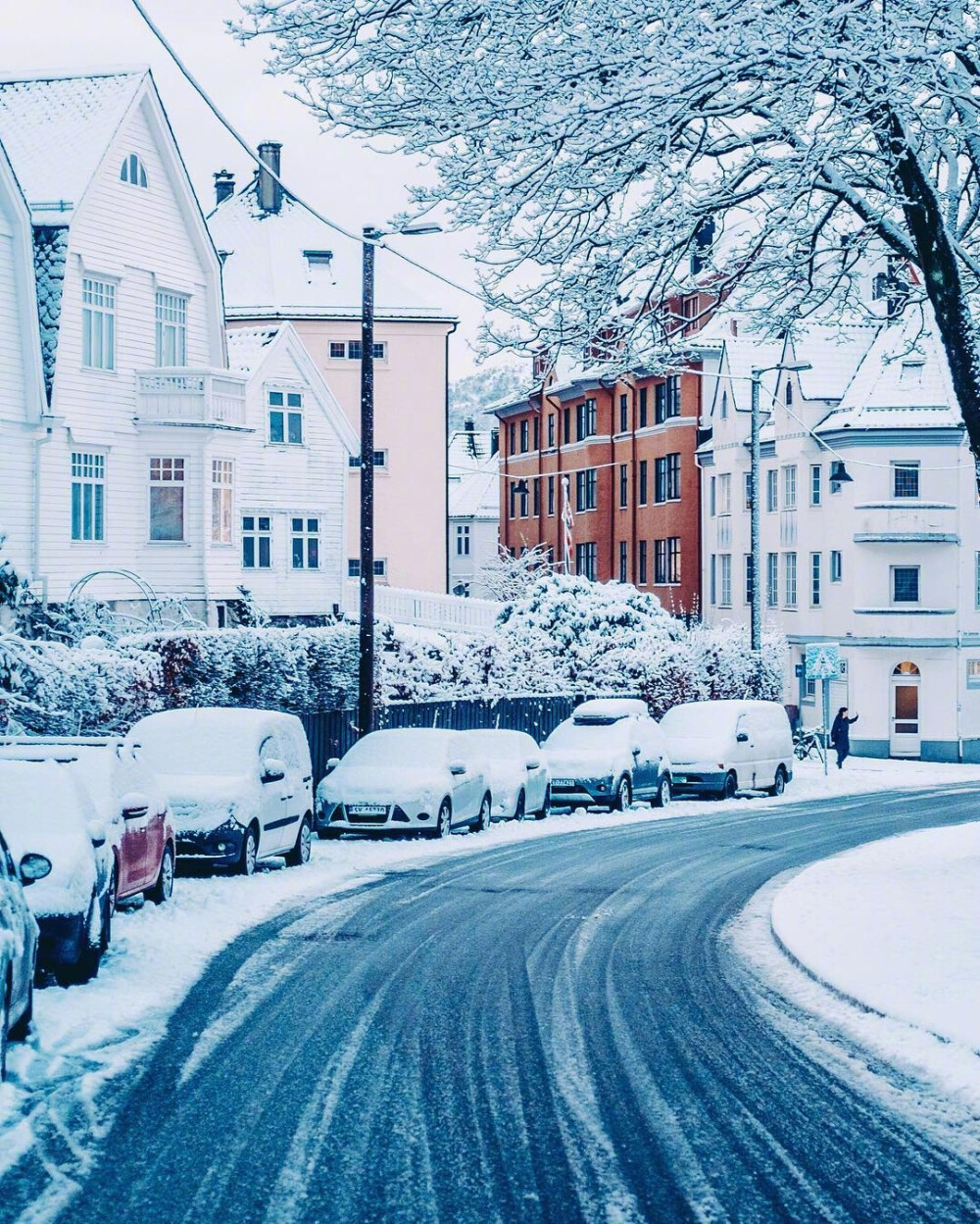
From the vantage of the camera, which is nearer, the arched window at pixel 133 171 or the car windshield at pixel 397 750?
the car windshield at pixel 397 750

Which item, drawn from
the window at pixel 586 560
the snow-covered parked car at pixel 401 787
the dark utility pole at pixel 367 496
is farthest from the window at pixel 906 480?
the snow-covered parked car at pixel 401 787

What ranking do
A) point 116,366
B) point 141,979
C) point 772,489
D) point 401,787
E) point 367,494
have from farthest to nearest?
1. point 772,489
2. point 116,366
3. point 367,494
4. point 401,787
5. point 141,979

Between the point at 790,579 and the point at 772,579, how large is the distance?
1.27 meters

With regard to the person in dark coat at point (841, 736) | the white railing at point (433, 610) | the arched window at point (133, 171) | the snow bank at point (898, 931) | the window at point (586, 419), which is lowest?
the snow bank at point (898, 931)

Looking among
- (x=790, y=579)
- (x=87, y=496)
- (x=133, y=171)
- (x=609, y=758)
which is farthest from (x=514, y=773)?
(x=790, y=579)

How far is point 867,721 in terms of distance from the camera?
59.9m

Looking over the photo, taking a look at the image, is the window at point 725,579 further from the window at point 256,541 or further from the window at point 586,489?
the window at point 256,541

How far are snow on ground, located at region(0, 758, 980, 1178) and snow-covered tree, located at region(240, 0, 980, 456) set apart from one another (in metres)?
6.18

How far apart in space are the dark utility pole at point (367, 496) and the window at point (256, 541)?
1682 centimetres

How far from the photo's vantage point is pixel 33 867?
11.4 m

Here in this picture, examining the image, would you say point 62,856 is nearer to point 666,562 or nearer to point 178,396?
point 178,396

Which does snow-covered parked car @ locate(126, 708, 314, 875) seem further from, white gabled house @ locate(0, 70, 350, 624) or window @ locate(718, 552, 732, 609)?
window @ locate(718, 552, 732, 609)

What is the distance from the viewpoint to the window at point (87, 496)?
33.2 metres

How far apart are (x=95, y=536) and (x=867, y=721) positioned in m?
33.4
